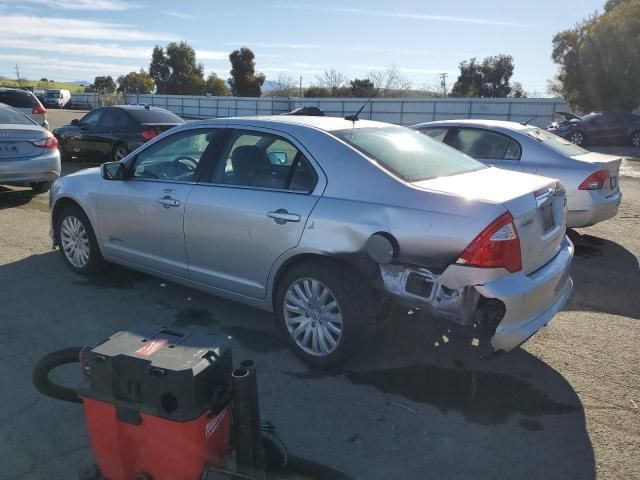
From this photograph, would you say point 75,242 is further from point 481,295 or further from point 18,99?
point 18,99

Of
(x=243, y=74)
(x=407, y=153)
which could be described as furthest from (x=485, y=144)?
(x=243, y=74)

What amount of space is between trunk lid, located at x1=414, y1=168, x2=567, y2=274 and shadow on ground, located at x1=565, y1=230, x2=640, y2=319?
4.85 ft

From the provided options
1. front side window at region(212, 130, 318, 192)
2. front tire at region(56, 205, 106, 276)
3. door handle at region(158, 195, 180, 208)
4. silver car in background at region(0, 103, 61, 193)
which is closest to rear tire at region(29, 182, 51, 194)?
silver car in background at region(0, 103, 61, 193)

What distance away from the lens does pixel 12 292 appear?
4902 millimetres

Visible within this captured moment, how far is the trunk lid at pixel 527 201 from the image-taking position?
316 cm

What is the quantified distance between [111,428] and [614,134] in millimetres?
21855

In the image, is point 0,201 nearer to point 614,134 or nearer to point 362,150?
point 362,150

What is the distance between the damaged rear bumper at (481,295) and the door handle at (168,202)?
6.18 ft

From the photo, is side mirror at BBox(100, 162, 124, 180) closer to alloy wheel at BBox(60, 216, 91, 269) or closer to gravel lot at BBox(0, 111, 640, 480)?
alloy wheel at BBox(60, 216, 91, 269)

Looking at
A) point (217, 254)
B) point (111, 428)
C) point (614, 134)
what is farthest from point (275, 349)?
point (614, 134)

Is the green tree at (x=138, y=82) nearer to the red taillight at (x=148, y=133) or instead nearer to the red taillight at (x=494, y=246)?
the red taillight at (x=148, y=133)

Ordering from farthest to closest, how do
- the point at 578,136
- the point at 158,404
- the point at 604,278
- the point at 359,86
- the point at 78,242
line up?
the point at 359,86 → the point at 578,136 → the point at 604,278 → the point at 78,242 → the point at 158,404

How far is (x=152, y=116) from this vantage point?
11.7m

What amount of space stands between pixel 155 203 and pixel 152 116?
312 inches
